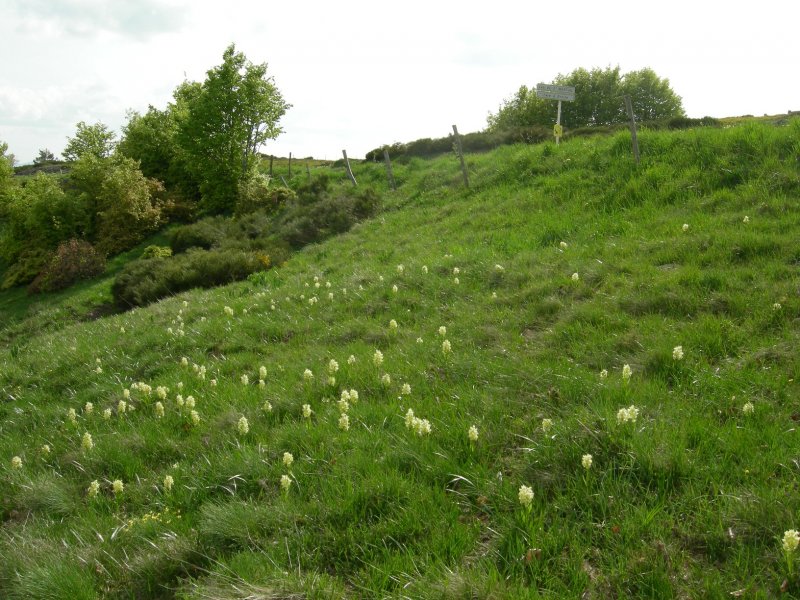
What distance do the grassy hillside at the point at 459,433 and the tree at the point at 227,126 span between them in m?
22.7

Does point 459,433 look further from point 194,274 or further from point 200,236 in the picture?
point 200,236

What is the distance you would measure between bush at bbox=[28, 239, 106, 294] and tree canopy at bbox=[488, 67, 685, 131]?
99.2ft

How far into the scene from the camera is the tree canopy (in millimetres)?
44406

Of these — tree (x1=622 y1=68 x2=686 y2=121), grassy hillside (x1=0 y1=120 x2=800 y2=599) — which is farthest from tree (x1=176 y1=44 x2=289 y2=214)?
tree (x1=622 y1=68 x2=686 y2=121)

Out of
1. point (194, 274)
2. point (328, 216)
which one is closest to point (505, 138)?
point (328, 216)

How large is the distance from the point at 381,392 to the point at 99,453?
2.57 m

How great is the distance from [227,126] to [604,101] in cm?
3082

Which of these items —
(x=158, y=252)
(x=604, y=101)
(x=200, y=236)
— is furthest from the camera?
(x=604, y=101)

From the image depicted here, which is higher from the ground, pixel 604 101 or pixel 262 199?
pixel 604 101

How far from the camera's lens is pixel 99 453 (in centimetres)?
498

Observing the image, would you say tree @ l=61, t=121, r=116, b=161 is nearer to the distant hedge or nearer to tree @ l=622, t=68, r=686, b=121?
the distant hedge

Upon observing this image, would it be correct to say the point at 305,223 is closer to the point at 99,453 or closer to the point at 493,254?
the point at 493,254

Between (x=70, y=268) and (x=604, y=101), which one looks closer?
(x=70, y=268)

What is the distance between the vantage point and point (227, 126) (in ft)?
99.1
